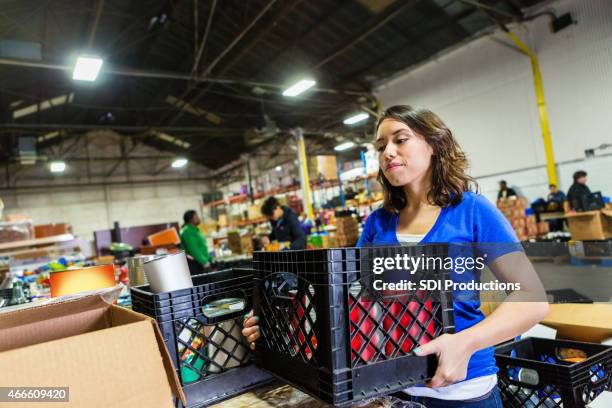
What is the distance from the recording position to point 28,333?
2.33 ft

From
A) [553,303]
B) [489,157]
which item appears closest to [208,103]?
[489,157]

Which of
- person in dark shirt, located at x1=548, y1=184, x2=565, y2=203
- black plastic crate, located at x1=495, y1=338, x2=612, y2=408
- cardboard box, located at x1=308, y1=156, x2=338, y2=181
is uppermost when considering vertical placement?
cardboard box, located at x1=308, y1=156, x2=338, y2=181

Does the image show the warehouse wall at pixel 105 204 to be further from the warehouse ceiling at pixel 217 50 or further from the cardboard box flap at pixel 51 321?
the cardboard box flap at pixel 51 321

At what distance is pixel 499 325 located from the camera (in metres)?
0.87

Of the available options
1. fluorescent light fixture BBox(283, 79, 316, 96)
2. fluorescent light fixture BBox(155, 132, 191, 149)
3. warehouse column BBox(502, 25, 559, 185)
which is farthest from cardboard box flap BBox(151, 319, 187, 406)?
fluorescent light fixture BBox(155, 132, 191, 149)

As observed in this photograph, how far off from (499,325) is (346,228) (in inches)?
304

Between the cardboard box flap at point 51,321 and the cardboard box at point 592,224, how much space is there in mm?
6714

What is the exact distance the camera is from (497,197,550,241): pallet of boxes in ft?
26.6

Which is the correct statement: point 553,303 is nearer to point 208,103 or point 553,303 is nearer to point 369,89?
point 369,89

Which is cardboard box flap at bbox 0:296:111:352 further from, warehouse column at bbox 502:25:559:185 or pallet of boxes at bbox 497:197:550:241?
Answer: warehouse column at bbox 502:25:559:185

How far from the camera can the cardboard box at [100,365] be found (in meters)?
0.53

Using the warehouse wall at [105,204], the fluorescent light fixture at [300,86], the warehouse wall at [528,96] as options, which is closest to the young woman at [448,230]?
the fluorescent light fixture at [300,86]

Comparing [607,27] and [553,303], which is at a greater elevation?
[607,27]

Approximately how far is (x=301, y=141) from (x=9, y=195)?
478 inches
